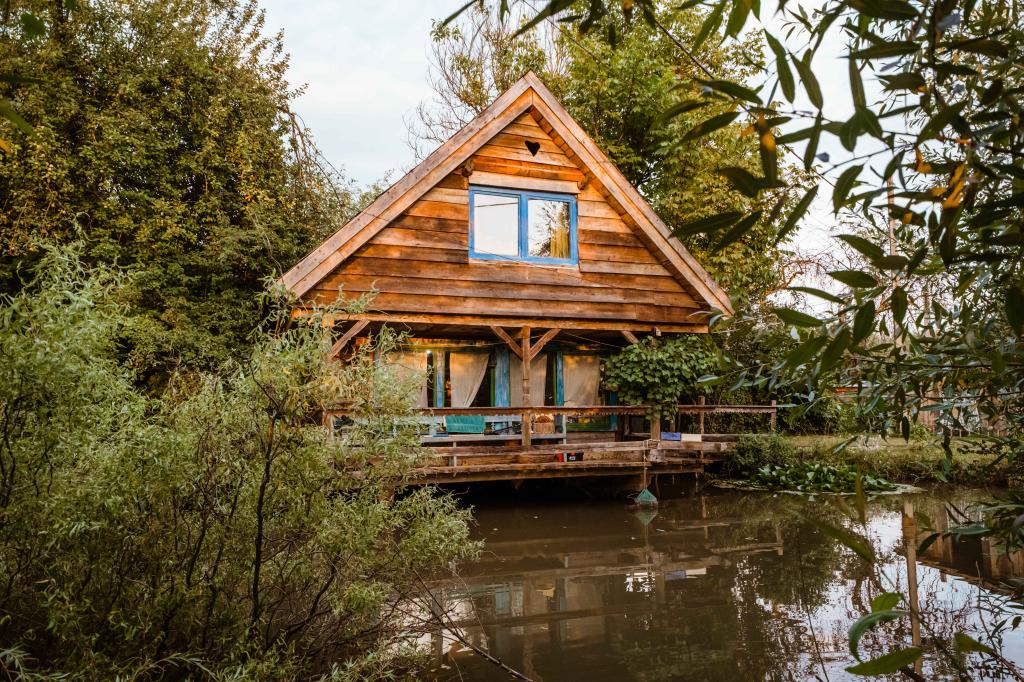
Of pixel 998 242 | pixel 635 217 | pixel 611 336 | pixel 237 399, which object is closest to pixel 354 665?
pixel 237 399

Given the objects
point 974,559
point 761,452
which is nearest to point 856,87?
point 974,559

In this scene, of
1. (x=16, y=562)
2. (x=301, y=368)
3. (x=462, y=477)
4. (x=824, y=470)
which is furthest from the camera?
(x=824, y=470)

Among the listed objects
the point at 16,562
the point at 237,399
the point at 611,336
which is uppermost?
the point at 611,336

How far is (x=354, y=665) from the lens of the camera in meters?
3.28

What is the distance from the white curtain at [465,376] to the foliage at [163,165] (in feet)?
14.5

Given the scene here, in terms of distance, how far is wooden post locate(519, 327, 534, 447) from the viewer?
10812 mm

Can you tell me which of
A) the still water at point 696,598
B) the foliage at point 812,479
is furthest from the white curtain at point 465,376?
the foliage at point 812,479

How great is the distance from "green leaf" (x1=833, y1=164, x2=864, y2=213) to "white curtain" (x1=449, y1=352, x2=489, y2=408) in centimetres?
1223

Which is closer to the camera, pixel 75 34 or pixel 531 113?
pixel 531 113

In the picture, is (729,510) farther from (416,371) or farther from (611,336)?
(416,371)

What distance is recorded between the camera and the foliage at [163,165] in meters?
13.4

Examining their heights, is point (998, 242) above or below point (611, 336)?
below

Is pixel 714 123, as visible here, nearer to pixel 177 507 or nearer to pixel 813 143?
pixel 813 143

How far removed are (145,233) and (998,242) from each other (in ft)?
49.7
